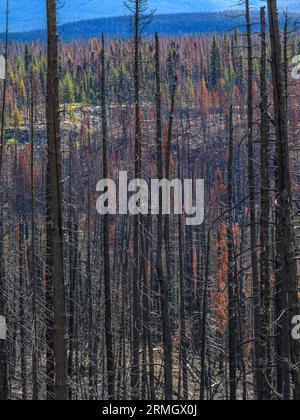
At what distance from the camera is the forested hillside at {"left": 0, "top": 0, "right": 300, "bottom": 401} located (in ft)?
37.7

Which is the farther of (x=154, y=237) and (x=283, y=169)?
(x=154, y=237)

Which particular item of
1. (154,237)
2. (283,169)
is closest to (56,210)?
(283,169)

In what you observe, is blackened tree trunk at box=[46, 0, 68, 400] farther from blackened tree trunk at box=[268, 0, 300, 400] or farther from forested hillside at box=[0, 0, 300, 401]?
blackened tree trunk at box=[268, 0, 300, 400]

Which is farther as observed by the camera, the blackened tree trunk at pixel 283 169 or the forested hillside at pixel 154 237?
the forested hillside at pixel 154 237

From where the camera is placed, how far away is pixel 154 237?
17.7m

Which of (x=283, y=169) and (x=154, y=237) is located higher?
(x=283, y=169)

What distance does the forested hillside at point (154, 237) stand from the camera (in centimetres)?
1149

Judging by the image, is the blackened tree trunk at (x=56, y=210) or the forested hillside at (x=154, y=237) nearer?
the blackened tree trunk at (x=56, y=210)

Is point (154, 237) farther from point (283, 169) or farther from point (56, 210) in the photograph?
point (283, 169)

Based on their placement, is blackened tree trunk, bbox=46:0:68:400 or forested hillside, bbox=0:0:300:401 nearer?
blackened tree trunk, bbox=46:0:68:400

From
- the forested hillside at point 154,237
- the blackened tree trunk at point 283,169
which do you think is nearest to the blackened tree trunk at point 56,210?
the forested hillside at point 154,237

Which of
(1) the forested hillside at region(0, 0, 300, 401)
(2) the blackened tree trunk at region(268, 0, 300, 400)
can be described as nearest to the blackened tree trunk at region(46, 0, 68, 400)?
Answer: (1) the forested hillside at region(0, 0, 300, 401)

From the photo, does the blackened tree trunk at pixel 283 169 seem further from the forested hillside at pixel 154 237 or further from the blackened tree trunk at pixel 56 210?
the blackened tree trunk at pixel 56 210
